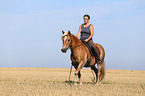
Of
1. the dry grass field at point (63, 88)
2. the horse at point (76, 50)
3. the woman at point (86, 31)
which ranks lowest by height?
the dry grass field at point (63, 88)

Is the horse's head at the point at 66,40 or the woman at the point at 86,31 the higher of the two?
the woman at the point at 86,31

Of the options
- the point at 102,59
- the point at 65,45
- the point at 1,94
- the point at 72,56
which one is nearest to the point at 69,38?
the point at 65,45

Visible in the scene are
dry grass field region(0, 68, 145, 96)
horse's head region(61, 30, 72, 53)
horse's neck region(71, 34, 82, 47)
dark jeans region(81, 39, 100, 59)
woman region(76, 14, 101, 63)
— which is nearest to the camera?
dry grass field region(0, 68, 145, 96)

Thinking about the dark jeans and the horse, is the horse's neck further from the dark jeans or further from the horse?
the dark jeans

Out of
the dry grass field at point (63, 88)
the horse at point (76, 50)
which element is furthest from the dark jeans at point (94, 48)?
the dry grass field at point (63, 88)

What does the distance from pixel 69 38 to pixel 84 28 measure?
1.18 m

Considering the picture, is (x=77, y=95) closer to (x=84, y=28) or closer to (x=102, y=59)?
(x=84, y=28)

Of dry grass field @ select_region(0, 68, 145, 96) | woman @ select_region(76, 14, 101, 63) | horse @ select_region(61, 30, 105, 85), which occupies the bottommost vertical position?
dry grass field @ select_region(0, 68, 145, 96)

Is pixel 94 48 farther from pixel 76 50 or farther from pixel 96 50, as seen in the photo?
pixel 76 50

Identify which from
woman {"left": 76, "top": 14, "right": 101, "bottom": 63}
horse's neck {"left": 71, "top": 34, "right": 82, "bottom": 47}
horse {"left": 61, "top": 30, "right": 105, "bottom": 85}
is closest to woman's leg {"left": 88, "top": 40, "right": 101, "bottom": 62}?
woman {"left": 76, "top": 14, "right": 101, "bottom": 63}

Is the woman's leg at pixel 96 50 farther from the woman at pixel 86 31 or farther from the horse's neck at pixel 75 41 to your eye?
the horse's neck at pixel 75 41

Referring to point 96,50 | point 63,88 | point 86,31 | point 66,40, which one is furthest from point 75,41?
point 63,88

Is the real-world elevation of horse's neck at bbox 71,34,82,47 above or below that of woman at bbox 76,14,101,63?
below

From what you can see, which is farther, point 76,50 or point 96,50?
point 96,50
